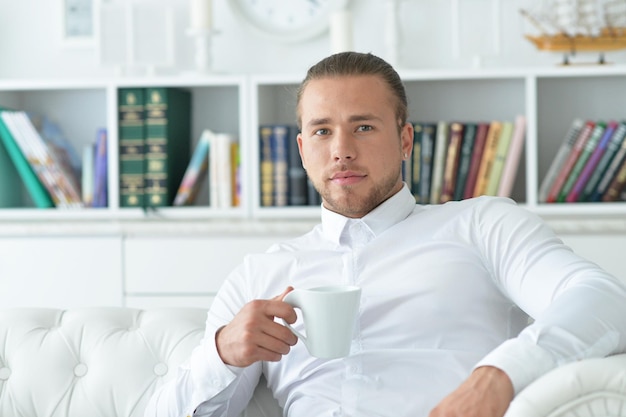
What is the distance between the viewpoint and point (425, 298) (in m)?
1.52

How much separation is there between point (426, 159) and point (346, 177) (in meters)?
1.38

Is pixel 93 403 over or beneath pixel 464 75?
beneath

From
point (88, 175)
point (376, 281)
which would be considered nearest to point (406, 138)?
point (376, 281)

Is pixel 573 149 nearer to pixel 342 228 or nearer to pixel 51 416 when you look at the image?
pixel 342 228

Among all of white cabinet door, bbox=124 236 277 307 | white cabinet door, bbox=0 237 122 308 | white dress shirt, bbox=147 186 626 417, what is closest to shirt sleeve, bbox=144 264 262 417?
white dress shirt, bbox=147 186 626 417

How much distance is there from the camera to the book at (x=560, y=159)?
9.52 feet

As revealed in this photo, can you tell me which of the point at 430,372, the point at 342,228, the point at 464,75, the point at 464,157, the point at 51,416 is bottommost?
the point at 51,416

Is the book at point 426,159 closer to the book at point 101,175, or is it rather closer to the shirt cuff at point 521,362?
the book at point 101,175

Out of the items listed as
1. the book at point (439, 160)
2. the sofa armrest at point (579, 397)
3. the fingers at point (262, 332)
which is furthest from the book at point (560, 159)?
the sofa armrest at point (579, 397)

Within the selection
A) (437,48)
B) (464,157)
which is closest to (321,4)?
(437,48)

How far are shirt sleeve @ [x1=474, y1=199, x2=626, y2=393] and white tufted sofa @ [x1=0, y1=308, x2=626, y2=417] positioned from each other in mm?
493

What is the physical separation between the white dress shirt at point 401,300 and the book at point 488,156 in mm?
1293

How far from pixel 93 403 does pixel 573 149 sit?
1.78 m

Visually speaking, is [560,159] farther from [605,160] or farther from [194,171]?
[194,171]
